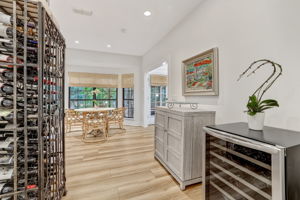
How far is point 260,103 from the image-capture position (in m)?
1.17

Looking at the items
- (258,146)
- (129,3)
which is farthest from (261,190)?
(129,3)

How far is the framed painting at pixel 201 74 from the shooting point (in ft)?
6.29

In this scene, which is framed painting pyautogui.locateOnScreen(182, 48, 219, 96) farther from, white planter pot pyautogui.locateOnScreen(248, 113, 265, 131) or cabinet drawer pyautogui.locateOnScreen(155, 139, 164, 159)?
cabinet drawer pyautogui.locateOnScreen(155, 139, 164, 159)

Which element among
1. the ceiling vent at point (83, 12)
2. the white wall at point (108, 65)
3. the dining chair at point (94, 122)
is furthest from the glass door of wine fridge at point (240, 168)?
the white wall at point (108, 65)

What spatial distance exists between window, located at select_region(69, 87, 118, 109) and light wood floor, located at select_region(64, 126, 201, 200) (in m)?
2.47

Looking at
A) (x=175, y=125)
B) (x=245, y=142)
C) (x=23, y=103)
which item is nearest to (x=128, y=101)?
(x=175, y=125)

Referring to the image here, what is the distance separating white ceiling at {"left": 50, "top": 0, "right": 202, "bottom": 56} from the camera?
228 cm

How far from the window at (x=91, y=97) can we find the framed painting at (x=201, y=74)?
3903 millimetres

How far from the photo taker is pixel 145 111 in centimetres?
534

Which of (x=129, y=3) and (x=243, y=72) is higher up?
(x=129, y=3)

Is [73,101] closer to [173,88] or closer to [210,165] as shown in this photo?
[173,88]

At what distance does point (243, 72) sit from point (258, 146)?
103 cm

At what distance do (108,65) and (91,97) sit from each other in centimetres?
158

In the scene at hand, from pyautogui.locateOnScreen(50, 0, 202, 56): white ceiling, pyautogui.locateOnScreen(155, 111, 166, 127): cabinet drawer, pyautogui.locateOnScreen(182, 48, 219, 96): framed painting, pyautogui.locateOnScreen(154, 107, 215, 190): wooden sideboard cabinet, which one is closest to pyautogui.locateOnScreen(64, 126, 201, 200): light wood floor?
pyautogui.locateOnScreen(154, 107, 215, 190): wooden sideboard cabinet
